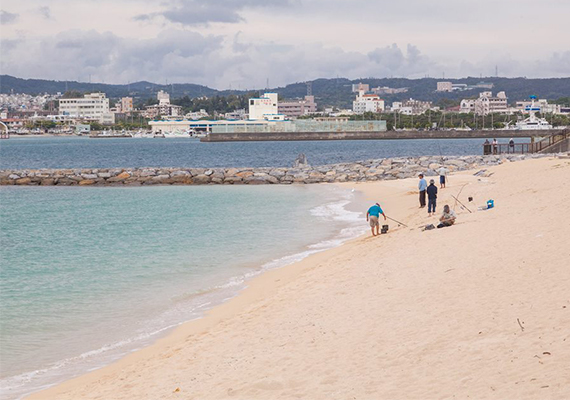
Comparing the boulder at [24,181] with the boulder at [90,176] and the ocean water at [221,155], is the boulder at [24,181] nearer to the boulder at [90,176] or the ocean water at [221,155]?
the boulder at [90,176]

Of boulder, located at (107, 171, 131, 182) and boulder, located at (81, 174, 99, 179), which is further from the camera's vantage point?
boulder, located at (81, 174, 99, 179)

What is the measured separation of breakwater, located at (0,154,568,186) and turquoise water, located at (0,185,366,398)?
7.20 m

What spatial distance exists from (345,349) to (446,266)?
422 cm

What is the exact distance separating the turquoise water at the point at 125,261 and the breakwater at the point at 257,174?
7203 millimetres

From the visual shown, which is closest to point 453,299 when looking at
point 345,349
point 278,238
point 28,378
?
point 345,349

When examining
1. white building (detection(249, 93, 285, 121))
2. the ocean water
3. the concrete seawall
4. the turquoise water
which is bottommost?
the turquoise water

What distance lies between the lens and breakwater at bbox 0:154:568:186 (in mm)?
43375

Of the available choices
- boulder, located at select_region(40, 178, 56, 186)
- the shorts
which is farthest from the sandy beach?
boulder, located at select_region(40, 178, 56, 186)

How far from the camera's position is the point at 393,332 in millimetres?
9219

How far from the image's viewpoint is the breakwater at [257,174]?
142 ft

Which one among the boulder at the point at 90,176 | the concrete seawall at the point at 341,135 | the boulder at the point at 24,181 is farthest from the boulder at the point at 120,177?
the concrete seawall at the point at 341,135

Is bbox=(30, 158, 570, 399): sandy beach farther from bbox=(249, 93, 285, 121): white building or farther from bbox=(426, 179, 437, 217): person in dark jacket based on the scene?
bbox=(249, 93, 285, 121): white building

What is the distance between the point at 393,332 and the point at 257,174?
3642cm

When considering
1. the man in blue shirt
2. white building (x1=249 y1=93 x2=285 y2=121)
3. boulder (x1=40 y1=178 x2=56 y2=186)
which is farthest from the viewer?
white building (x1=249 y1=93 x2=285 y2=121)
